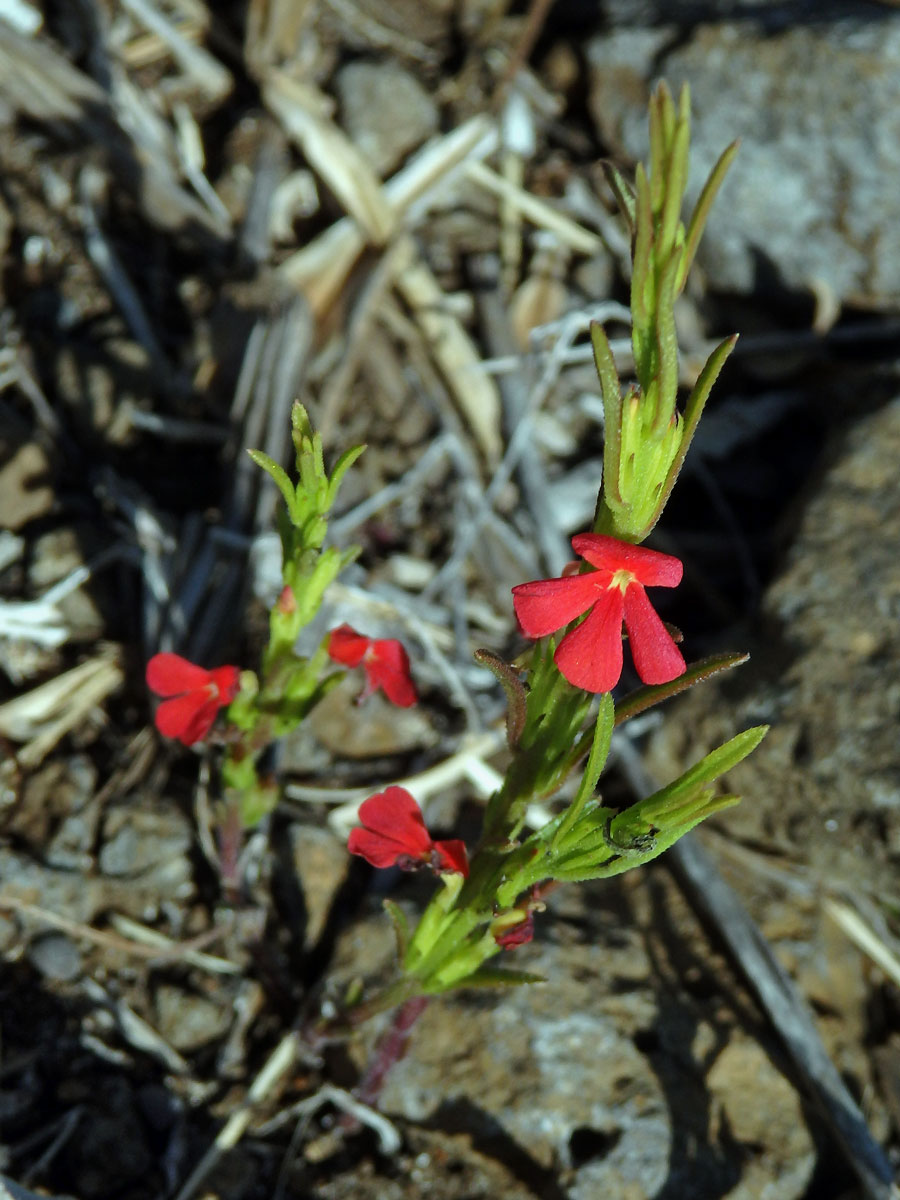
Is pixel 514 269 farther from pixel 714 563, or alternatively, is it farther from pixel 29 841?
pixel 29 841

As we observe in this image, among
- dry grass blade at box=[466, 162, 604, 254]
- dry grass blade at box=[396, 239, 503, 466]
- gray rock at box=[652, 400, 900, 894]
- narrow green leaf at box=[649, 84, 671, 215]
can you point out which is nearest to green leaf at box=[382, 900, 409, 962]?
narrow green leaf at box=[649, 84, 671, 215]

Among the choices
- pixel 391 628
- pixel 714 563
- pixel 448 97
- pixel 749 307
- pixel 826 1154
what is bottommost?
pixel 826 1154

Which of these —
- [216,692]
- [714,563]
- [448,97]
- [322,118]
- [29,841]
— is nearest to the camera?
[216,692]

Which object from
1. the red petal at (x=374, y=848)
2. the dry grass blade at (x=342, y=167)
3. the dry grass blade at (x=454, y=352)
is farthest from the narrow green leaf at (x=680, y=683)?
the dry grass blade at (x=342, y=167)

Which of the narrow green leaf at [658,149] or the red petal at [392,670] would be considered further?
the red petal at [392,670]

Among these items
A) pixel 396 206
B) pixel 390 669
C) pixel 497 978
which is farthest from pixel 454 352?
pixel 497 978

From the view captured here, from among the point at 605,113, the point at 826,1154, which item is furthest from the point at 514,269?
the point at 826,1154

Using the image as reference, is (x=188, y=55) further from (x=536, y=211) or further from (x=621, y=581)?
(x=621, y=581)

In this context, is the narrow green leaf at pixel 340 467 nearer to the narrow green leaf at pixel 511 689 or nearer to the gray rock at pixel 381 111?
the narrow green leaf at pixel 511 689
